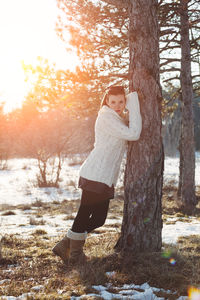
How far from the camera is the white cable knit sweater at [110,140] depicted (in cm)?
298

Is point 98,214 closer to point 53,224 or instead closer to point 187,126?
point 53,224

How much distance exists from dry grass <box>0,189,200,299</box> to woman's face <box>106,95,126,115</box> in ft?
5.11

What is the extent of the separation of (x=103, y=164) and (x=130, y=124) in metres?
0.50

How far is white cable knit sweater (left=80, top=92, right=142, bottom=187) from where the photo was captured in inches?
117

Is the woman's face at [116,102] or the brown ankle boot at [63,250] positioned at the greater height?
the woman's face at [116,102]

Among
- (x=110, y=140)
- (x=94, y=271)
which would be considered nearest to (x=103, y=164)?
(x=110, y=140)

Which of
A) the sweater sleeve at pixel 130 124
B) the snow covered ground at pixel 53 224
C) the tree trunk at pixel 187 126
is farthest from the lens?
the tree trunk at pixel 187 126

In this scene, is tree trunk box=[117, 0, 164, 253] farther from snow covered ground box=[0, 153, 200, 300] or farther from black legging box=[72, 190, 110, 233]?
snow covered ground box=[0, 153, 200, 300]

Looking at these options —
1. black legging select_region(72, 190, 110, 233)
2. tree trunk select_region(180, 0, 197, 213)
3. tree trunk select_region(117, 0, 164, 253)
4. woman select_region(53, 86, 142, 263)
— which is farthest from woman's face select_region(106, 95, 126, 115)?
tree trunk select_region(180, 0, 197, 213)

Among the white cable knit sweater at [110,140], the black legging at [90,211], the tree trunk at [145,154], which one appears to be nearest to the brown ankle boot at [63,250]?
the black legging at [90,211]

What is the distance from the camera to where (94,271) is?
8.94ft

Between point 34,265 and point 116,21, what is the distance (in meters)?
5.10

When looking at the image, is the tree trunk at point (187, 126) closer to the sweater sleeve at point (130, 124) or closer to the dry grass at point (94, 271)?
the dry grass at point (94, 271)

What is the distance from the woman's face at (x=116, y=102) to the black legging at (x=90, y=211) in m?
0.94
